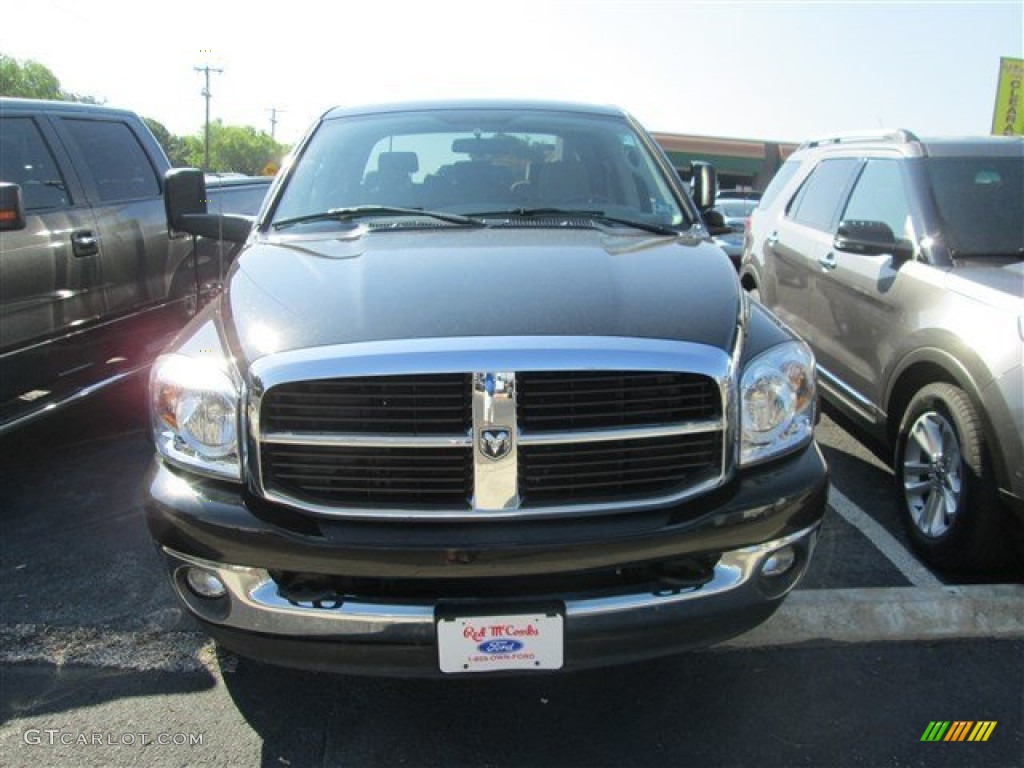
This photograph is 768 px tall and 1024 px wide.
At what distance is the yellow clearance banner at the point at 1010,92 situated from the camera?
14.8 metres

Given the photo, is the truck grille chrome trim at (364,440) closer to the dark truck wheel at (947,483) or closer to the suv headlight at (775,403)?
the suv headlight at (775,403)

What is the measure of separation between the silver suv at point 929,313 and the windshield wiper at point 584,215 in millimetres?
1367

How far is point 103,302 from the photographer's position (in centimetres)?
523

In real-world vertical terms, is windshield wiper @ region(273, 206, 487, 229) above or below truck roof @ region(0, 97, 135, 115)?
below

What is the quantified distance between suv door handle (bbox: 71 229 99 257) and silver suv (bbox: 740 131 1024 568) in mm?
4307

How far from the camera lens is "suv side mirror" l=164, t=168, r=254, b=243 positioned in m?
3.69

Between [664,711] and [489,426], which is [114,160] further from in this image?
[664,711]

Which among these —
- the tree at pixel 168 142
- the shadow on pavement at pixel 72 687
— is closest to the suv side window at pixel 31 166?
the shadow on pavement at pixel 72 687

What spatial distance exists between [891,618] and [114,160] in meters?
5.40

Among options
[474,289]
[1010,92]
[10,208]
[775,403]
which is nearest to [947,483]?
[775,403]

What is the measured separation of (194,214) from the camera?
3953mm

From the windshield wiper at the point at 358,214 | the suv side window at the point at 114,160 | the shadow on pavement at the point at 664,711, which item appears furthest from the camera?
the suv side window at the point at 114,160

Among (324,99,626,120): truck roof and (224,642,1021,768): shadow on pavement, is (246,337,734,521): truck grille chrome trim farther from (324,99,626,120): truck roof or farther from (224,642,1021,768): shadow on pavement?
(324,99,626,120): truck roof

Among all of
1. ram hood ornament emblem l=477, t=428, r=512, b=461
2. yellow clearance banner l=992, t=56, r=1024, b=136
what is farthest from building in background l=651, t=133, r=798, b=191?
ram hood ornament emblem l=477, t=428, r=512, b=461
